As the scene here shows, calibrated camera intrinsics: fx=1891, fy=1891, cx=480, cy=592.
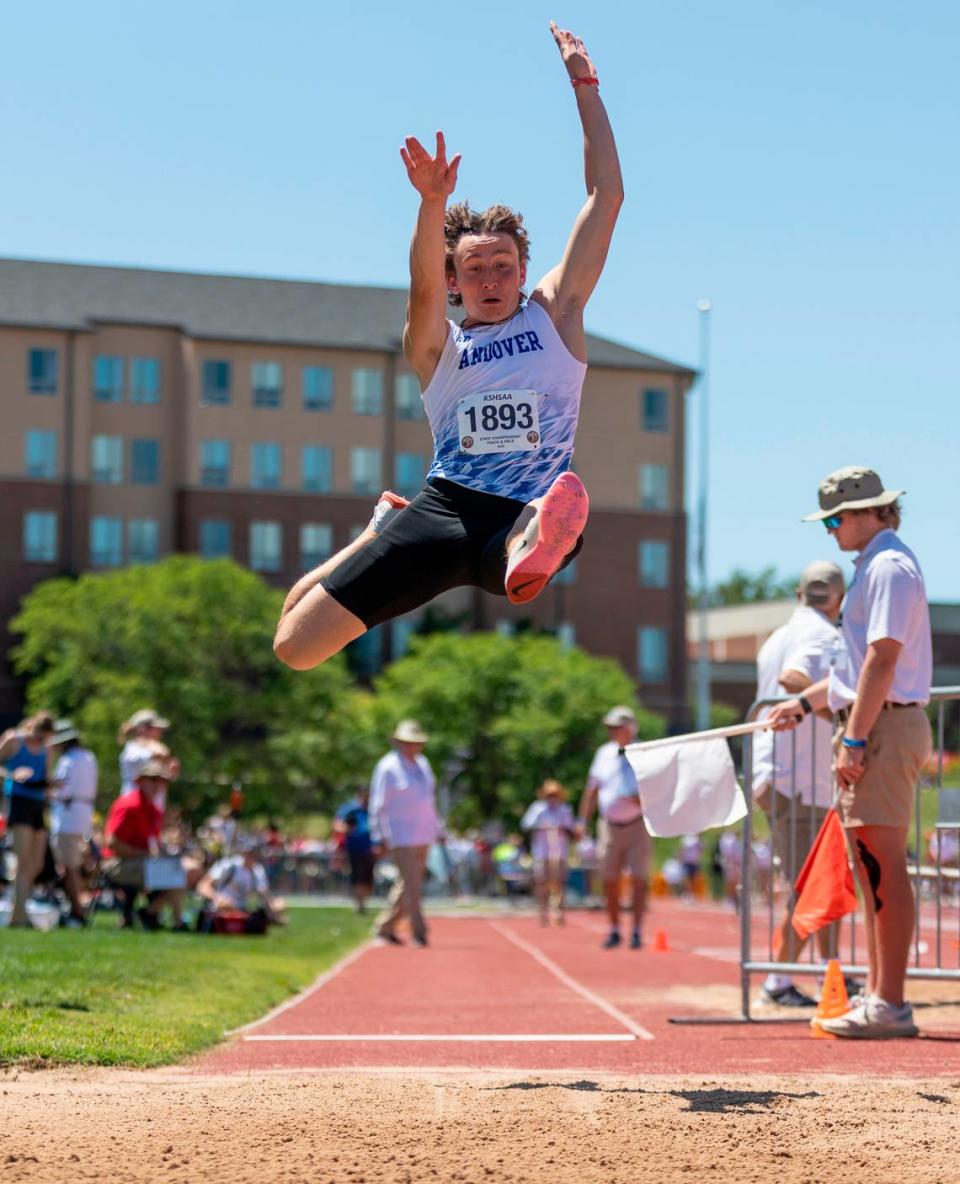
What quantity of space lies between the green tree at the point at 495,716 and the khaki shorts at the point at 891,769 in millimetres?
51948

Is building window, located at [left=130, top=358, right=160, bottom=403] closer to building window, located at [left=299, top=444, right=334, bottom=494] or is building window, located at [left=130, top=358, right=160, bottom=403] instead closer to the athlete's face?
building window, located at [left=299, top=444, right=334, bottom=494]

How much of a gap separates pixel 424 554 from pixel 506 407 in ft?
1.94

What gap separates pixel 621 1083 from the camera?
650 cm

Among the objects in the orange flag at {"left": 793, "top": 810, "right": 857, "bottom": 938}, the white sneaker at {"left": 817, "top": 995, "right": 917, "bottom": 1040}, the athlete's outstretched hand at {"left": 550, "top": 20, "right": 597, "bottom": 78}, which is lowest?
the white sneaker at {"left": 817, "top": 995, "right": 917, "bottom": 1040}

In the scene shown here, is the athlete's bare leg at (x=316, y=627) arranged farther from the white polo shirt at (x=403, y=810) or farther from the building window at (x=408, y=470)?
the building window at (x=408, y=470)

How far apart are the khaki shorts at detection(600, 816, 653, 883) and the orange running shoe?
12.0 metres

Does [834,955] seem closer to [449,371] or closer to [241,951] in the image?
[449,371]

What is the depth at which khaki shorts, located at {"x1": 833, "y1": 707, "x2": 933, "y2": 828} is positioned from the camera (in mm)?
8227

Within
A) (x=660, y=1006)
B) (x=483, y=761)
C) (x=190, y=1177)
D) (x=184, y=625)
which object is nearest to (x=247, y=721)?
(x=184, y=625)

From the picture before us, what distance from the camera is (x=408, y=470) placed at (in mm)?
84188

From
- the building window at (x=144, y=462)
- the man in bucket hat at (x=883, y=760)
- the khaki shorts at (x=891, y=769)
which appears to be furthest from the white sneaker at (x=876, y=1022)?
the building window at (x=144, y=462)

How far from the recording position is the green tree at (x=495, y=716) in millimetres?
62281

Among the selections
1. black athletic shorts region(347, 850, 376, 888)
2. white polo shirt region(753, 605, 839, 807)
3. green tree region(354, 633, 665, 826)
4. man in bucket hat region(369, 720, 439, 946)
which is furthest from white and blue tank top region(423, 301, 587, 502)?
green tree region(354, 633, 665, 826)

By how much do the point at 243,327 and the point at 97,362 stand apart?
6.93m
